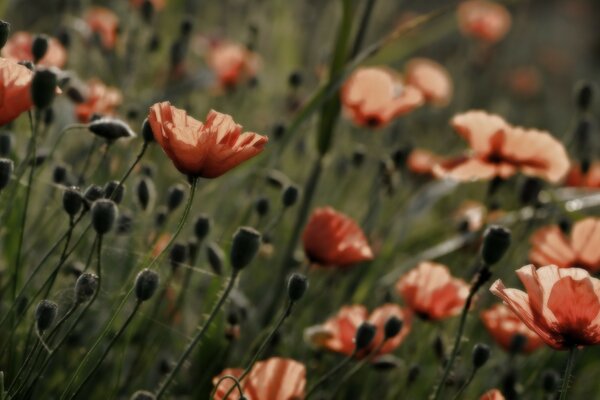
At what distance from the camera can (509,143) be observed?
183 centimetres

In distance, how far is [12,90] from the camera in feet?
3.70

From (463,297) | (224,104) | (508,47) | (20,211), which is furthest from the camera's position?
(508,47)

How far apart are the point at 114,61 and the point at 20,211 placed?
126 centimetres

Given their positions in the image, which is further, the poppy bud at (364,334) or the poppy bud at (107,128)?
the poppy bud at (364,334)

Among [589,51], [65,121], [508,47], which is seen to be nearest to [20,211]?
[65,121]

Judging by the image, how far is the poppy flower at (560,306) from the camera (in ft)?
3.60

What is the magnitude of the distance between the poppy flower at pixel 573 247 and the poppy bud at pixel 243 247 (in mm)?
721

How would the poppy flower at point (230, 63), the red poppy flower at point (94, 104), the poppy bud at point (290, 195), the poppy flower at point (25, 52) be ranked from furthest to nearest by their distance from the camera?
the poppy flower at point (230, 63) → the red poppy flower at point (94, 104) → the poppy flower at point (25, 52) → the poppy bud at point (290, 195)

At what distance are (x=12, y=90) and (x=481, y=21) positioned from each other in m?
3.52

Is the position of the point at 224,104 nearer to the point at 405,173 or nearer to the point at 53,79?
the point at 405,173

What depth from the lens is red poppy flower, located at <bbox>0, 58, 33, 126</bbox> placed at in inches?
44.0

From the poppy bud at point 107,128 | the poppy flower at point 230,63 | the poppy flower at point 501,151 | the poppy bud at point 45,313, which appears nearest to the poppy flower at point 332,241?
the poppy flower at point 501,151

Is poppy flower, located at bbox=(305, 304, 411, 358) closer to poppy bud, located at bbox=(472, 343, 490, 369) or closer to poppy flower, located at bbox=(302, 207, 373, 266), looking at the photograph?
poppy flower, located at bbox=(302, 207, 373, 266)

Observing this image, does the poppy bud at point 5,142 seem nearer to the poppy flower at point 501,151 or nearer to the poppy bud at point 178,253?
the poppy bud at point 178,253
